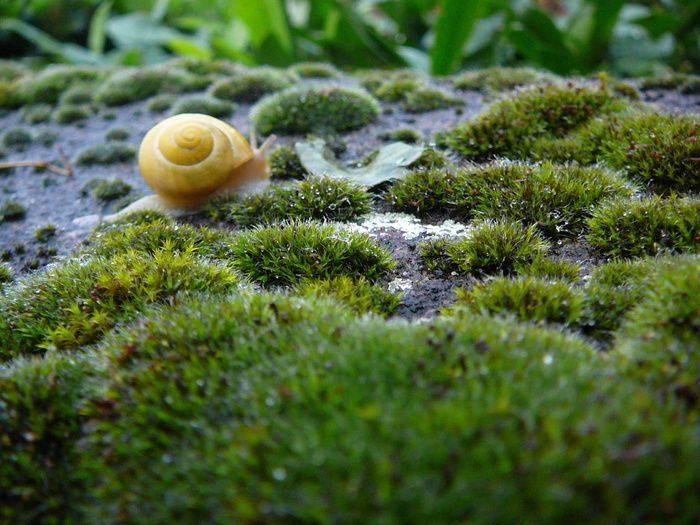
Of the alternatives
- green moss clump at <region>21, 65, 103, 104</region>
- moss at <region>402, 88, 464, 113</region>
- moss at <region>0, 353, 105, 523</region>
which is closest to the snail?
moss at <region>0, 353, 105, 523</region>

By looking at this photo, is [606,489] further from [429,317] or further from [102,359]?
[102,359]

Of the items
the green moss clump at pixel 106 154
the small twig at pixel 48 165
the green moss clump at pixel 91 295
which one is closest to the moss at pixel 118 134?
the green moss clump at pixel 106 154

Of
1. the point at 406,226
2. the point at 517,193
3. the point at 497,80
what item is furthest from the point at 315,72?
the point at 517,193

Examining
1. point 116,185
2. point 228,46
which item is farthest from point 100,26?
point 116,185

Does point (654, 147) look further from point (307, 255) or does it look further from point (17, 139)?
point (17, 139)

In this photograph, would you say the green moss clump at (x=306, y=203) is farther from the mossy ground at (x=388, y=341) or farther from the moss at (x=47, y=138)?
the moss at (x=47, y=138)

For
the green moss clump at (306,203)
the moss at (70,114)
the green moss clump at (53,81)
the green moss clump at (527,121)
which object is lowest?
the moss at (70,114)
